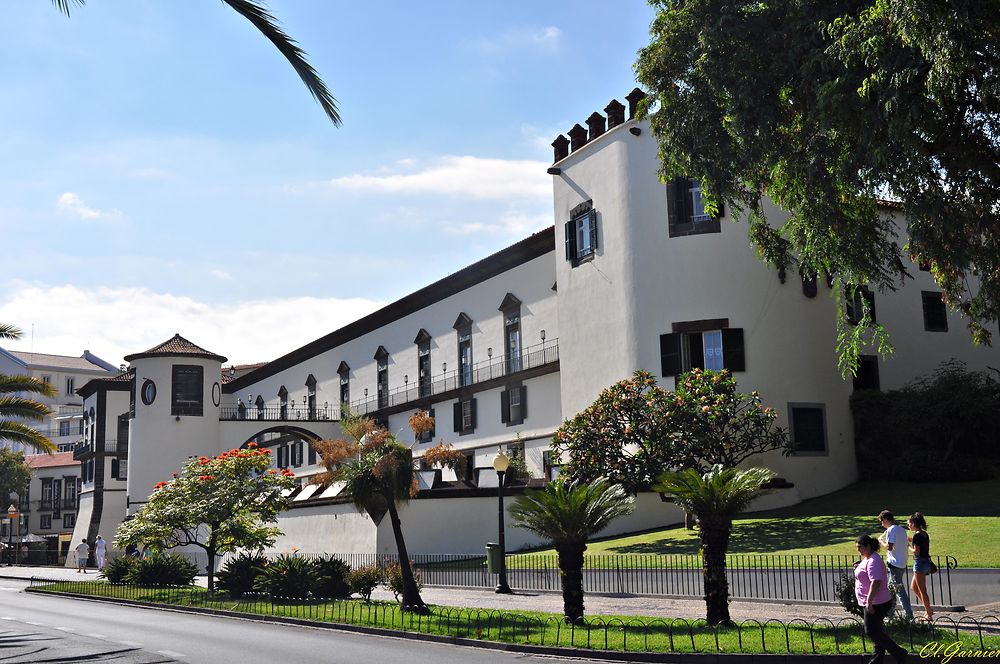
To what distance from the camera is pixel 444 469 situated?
5044cm

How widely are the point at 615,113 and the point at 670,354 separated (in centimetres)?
946

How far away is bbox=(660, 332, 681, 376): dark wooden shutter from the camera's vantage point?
1387 inches

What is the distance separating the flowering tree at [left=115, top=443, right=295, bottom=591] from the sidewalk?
4.37 meters

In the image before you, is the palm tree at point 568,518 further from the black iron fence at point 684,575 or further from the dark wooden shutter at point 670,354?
the dark wooden shutter at point 670,354

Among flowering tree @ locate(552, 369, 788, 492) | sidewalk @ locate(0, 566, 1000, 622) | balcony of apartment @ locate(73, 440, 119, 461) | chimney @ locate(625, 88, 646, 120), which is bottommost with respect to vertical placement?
sidewalk @ locate(0, 566, 1000, 622)

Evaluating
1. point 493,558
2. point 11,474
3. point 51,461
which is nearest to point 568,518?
point 493,558

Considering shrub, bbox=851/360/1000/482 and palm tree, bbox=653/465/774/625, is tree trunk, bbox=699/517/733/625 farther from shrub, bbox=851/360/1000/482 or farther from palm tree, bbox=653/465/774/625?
shrub, bbox=851/360/1000/482

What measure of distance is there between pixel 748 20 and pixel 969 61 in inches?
204

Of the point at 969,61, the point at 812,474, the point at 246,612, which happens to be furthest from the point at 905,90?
the point at 812,474

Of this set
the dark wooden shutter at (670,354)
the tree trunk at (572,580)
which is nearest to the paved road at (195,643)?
the tree trunk at (572,580)

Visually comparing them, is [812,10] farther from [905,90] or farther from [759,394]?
[759,394]

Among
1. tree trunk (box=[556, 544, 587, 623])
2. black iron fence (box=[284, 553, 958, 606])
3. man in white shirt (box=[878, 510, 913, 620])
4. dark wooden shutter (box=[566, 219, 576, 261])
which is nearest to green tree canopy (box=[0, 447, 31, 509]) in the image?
dark wooden shutter (box=[566, 219, 576, 261])

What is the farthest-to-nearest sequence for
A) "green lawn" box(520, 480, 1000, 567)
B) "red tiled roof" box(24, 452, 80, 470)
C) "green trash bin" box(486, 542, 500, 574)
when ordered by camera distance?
"red tiled roof" box(24, 452, 80, 470) → "green trash bin" box(486, 542, 500, 574) → "green lawn" box(520, 480, 1000, 567)

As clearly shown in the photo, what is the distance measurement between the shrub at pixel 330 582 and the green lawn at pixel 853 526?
6.88 m
